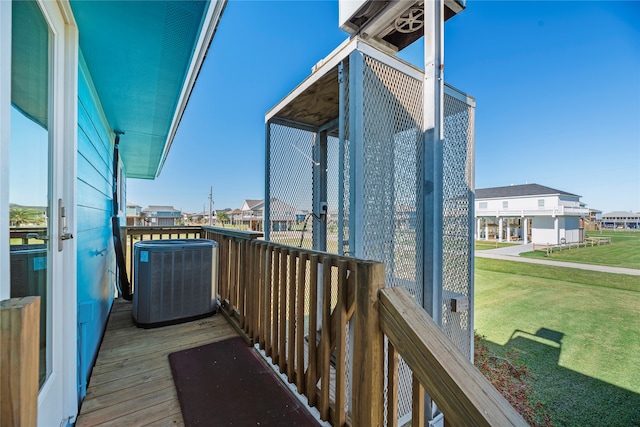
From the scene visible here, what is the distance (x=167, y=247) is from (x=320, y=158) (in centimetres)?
210

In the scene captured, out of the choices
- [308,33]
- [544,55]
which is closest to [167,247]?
[308,33]

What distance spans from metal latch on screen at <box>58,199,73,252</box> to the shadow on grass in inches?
223

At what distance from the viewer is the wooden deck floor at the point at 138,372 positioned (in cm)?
146

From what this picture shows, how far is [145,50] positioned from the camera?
167 centimetres

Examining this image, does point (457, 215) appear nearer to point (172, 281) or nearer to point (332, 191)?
point (332, 191)

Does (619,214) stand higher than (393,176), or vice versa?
(393,176)

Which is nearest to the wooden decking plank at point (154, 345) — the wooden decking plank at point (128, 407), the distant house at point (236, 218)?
the wooden decking plank at point (128, 407)

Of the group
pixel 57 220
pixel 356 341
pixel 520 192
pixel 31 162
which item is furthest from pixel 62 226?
pixel 520 192

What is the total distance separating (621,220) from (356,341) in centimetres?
5045

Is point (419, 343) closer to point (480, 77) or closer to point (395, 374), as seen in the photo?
point (395, 374)

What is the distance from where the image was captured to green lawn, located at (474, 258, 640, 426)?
3.70 m

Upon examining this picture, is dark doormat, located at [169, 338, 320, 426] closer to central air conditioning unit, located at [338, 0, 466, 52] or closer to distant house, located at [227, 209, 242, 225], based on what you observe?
central air conditioning unit, located at [338, 0, 466, 52]

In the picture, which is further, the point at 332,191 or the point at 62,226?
the point at 332,191

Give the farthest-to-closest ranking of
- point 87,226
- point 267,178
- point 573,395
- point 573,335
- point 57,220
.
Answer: point 573,335, point 573,395, point 267,178, point 87,226, point 57,220
